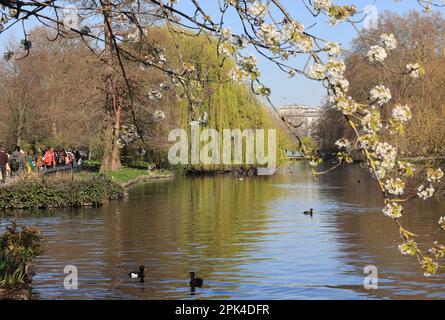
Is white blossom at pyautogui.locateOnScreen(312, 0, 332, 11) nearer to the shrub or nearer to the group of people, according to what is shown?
the shrub

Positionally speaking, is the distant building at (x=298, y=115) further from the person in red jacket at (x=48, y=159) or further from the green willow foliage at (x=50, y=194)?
the person in red jacket at (x=48, y=159)

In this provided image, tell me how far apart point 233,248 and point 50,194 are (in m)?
11.7

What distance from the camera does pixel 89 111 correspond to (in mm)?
46500

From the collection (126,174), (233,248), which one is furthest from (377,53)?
(126,174)

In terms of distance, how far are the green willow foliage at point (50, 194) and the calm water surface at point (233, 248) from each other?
109 centimetres

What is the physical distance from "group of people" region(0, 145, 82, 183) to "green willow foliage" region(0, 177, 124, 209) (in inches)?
55.1

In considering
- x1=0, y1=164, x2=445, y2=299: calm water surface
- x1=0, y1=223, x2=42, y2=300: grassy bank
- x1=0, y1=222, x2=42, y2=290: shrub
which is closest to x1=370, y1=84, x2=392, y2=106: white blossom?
x1=0, y1=223, x2=42, y2=300: grassy bank

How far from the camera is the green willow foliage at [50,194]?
2814 cm

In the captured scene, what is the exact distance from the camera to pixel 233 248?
18906 millimetres

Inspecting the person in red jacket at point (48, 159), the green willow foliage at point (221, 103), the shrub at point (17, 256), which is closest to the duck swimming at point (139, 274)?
the shrub at point (17, 256)

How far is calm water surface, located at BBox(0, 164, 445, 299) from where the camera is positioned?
45.3ft
